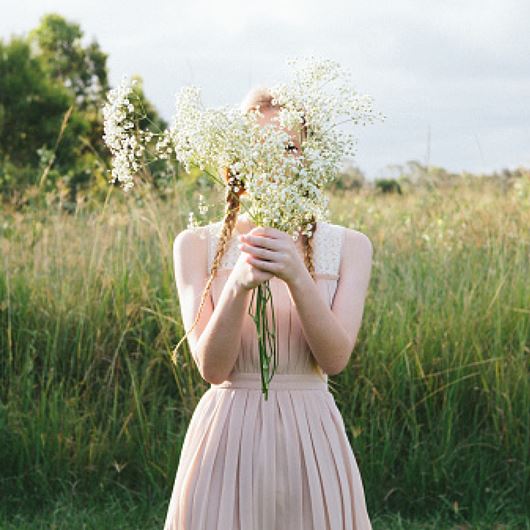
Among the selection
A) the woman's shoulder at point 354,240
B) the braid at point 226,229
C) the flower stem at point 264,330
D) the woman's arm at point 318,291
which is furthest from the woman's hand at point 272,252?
the woman's shoulder at point 354,240

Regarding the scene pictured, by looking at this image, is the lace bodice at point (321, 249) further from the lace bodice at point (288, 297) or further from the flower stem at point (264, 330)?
the flower stem at point (264, 330)

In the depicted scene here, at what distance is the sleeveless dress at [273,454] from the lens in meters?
2.33

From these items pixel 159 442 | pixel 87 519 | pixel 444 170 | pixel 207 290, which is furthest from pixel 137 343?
pixel 444 170

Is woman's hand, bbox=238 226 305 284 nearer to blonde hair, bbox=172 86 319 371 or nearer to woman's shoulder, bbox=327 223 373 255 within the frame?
blonde hair, bbox=172 86 319 371

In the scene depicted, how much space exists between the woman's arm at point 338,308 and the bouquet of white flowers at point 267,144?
103 mm

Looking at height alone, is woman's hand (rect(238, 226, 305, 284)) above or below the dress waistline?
above

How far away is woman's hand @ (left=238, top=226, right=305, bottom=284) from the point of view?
6.75 feet

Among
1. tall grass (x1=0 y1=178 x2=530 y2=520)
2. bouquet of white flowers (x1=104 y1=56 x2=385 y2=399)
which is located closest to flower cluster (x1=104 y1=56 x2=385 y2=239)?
bouquet of white flowers (x1=104 y1=56 x2=385 y2=399)

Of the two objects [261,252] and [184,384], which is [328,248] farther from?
[184,384]

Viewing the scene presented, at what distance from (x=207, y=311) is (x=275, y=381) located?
0.26 m

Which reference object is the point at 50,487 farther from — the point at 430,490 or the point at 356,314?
the point at 356,314

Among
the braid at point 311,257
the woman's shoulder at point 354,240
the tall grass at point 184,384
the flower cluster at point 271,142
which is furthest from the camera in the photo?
the tall grass at point 184,384

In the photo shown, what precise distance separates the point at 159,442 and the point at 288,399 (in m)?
2.82

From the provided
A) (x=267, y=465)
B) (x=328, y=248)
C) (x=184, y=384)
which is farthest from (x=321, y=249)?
(x=184, y=384)
